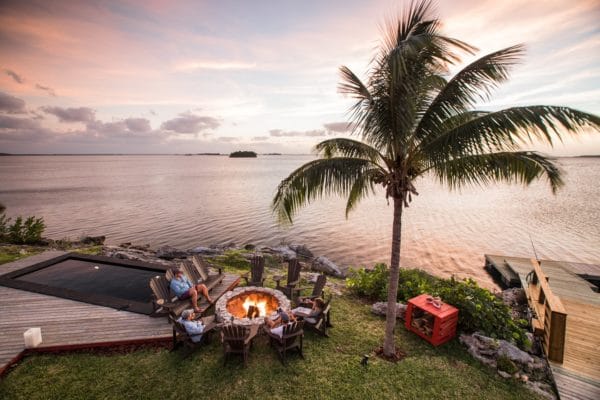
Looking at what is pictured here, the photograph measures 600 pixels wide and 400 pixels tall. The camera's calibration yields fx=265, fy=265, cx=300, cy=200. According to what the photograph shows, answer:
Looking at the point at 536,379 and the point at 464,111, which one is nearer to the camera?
the point at 464,111

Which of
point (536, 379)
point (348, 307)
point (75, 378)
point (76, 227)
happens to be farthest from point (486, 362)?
point (76, 227)

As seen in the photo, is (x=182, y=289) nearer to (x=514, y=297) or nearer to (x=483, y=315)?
(x=483, y=315)

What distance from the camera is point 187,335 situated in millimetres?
6836

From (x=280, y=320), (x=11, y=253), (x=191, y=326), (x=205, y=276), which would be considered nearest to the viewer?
(x=191, y=326)

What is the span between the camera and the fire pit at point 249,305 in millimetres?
7828

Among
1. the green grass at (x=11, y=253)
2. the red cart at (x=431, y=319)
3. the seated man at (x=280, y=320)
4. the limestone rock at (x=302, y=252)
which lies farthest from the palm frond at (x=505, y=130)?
the green grass at (x=11, y=253)

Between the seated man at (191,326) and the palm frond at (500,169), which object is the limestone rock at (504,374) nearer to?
the palm frond at (500,169)

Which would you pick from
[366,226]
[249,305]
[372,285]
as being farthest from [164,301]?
[366,226]

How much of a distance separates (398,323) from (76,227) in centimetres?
3278

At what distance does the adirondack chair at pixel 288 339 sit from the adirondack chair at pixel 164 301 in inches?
114

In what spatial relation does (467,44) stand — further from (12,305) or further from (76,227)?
(76,227)

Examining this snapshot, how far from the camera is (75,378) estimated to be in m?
5.97

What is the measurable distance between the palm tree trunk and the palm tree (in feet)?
0.08

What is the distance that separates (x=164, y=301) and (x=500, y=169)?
30.7 feet
